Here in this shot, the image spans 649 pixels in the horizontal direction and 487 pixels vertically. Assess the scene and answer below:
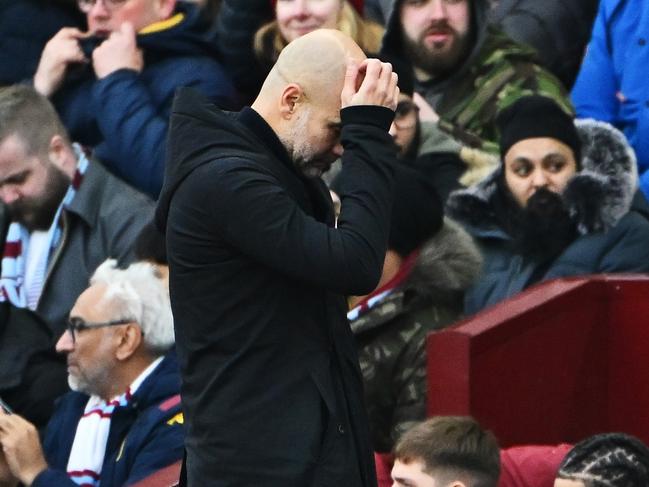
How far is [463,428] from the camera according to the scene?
4.31 m

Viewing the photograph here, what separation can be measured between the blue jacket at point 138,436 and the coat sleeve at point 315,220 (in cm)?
194

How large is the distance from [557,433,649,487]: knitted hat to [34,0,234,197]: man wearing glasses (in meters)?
2.82

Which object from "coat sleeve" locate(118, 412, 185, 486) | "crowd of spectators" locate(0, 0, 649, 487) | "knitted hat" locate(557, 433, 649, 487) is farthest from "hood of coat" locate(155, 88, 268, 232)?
"coat sleeve" locate(118, 412, 185, 486)

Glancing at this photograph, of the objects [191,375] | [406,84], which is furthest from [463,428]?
[406,84]

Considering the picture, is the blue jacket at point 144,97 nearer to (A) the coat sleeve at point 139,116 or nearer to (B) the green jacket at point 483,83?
(A) the coat sleeve at point 139,116

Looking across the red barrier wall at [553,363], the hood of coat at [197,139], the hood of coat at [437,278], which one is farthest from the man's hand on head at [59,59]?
the hood of coat at [197,139]

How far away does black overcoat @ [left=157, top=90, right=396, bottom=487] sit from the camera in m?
3.27

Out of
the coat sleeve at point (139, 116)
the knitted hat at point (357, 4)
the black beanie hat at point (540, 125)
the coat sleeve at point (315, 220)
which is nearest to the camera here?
the coat sleeve at point (315, 220)

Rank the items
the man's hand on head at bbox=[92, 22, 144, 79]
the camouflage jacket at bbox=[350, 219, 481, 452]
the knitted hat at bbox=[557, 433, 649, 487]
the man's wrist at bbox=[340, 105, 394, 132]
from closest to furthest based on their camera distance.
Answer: the man's wrist at bbox=[340, 105, 394, 132]
the knitted hat at bbox=[557, 433, 649, 487]
the camouflage jacket at bbox=[350, 219, 481, 452]
the man's hand on head at bbox=[92, 22, 144, 79]

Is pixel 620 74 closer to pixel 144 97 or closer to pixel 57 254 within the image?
pixel 144 97

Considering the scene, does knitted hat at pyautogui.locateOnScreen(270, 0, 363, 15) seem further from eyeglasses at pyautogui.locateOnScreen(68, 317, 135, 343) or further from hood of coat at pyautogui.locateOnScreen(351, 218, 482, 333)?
eyeglasses at pyautogui.locateOnScreen(68, 317, 135, 343)

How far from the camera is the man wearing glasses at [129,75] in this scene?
6.76m

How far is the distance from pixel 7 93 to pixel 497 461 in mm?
3089

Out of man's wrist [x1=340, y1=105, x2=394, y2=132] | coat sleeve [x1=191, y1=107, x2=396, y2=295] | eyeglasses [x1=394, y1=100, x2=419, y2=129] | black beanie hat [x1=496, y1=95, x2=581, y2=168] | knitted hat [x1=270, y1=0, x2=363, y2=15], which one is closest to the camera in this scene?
coat sleeve [x1=191, y1=107, x2=396, y2=295]
